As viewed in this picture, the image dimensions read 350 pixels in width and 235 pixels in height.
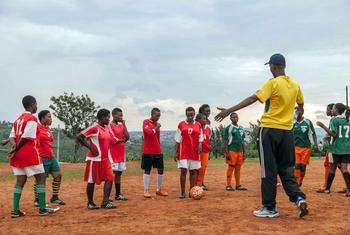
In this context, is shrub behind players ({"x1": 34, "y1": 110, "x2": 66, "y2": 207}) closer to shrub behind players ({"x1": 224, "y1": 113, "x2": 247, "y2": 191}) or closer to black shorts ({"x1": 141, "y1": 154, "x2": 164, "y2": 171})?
black shorts ({"x1": 141, "y1": 154, "x2": 164, "y2": 171})

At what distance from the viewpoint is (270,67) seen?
7258mm

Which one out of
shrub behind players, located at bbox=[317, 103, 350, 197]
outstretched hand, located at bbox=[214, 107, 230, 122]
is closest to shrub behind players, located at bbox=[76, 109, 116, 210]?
outstretched hand, located at bbox=[214, 107, 230, 122]

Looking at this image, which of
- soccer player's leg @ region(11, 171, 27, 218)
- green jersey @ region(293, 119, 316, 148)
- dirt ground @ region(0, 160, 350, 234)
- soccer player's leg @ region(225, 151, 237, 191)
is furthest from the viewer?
soccer player's leg @ region(225, 151, 237, 191)

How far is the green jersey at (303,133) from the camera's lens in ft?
36.3

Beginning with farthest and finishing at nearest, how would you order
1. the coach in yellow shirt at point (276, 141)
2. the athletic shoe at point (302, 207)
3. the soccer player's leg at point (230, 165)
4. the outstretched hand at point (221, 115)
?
the soccer player's leg at point (230, 165), the coach in yellow shirt at point (276, 141), the athletic shoe at point (302, 207), the outstretched hand at point (221, 115)

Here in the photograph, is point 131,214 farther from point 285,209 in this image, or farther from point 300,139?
point 300,139

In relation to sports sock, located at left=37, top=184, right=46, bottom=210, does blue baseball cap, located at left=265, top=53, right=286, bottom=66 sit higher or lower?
higher

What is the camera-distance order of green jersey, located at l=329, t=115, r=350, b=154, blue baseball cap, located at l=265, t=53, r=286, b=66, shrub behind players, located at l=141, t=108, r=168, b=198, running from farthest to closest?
shrub behind players, located at l=141, t=108, r=168, b=198 → green jersey, located at l=329, t=115, r=350, b=154 → blue baseball cap, located at l=265, t=53, r=286, b=66

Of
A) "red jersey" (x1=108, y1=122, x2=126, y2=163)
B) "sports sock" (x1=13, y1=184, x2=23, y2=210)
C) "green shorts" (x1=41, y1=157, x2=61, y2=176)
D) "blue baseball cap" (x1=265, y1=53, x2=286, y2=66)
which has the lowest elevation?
"sports sock" (x1=13, y1=184, x2=23, y2=210)

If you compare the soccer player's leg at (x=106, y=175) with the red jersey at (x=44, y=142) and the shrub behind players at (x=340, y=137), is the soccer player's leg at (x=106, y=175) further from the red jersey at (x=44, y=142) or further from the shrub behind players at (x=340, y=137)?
the shrub behind players at (x=340, y=137)

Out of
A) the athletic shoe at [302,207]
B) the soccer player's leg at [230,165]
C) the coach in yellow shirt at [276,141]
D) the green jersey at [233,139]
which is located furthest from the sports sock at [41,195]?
the green jersey at [233,139]

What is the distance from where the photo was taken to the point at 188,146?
999 centimetres

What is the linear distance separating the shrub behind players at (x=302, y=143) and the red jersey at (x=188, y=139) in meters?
2.60

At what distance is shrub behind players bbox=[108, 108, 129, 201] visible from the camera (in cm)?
987
